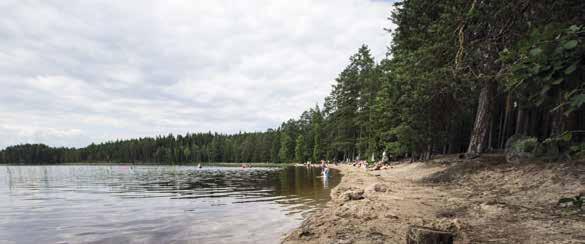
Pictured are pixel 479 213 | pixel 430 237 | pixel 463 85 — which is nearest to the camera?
pixel 430 237

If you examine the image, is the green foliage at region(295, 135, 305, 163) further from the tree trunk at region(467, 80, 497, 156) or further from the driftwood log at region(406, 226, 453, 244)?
the driftwood log at region(406, 226, 453, 244)

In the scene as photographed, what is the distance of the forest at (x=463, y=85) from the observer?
295cm

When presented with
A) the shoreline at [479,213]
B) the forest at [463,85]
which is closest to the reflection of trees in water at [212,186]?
the shoreline at [479,213]

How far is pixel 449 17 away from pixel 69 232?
14.4 meters

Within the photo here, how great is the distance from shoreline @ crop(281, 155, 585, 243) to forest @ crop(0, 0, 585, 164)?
1.75 m

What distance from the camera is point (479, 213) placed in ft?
29.2

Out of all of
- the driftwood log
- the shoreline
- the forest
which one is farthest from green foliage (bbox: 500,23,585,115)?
the shoreline

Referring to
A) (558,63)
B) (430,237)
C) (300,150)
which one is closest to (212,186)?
(430,237)

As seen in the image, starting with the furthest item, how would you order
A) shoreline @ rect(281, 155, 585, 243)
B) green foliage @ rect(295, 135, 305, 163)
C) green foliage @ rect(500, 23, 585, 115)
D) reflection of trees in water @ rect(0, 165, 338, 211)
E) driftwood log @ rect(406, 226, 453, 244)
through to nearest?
green foliage @ rect(295, 135, 305, 163) < reflection of trees in water @ rect(0, 165, 338, 211) < shoreline @ rect(281, 155, 585, 243) < driftwood log @ rect(406, 226, 453, 244) < green foliage @ rect(500, 23, 585, 115)

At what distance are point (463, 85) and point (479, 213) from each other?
7567 mm

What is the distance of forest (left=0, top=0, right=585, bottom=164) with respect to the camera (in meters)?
2.95

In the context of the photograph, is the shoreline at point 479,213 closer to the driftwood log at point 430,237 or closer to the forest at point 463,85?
the driftwood log at point 430,237

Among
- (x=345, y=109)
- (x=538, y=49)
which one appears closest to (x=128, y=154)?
(x=345, y=109)

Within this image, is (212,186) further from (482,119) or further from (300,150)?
(300,150)
